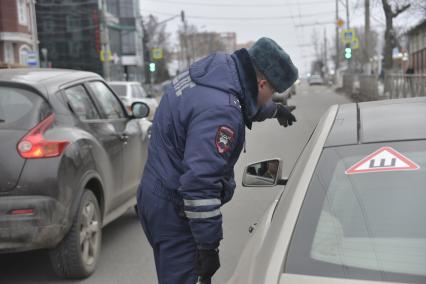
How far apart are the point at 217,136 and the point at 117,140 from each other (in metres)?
3.34

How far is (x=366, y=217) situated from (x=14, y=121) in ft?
10.2

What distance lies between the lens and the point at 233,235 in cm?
586

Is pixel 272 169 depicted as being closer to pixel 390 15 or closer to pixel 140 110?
pixel 140 110

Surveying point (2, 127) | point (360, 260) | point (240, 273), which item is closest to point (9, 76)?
point (2, 127)

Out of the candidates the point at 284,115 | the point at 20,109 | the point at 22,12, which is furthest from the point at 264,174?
the point at 22,12

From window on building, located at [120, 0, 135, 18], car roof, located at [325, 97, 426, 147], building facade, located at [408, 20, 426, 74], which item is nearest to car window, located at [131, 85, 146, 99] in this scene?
car roof, located at [325, 97, 426, 147]

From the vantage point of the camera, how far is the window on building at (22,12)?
40244mm

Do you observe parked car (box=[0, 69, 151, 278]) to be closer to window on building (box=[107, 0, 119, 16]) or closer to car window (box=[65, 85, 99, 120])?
car window (box=[65, 85, 99, 120])

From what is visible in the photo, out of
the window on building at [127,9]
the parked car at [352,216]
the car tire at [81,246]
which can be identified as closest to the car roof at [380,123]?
the parked car at [352,216]

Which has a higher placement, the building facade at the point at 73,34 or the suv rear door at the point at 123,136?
the building facade at the point at 73,34

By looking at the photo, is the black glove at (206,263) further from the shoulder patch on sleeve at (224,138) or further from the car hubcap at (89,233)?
the car hubcap at (89,233)

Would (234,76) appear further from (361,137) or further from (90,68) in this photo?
(90,68)

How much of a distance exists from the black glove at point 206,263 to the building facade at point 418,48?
44.3 meters

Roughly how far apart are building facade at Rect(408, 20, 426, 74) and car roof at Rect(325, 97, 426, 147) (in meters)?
43.4
